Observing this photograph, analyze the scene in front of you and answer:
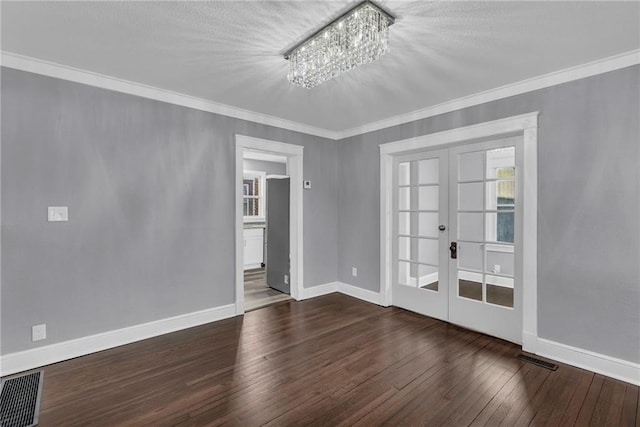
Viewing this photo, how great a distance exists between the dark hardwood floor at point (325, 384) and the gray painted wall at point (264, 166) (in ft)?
14.2

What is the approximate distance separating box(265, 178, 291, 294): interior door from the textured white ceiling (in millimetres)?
1961

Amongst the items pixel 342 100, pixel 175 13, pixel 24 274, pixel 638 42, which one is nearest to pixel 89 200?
pixel 24 274

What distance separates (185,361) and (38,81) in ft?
9.01

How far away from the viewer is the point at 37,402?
6.84 feet

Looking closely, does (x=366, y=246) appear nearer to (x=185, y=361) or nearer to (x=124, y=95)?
(x=185, y=361)

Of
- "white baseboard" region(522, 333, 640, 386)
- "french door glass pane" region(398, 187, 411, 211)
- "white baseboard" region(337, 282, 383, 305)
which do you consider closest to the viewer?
"white baseboard" region(522, 333, 640, 386)

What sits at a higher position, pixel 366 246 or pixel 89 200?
pixel 89 200

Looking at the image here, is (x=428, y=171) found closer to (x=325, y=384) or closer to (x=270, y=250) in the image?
(x=325, y=384)

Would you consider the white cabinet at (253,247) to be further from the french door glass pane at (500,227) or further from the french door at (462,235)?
the french door glass pane at (500,227)

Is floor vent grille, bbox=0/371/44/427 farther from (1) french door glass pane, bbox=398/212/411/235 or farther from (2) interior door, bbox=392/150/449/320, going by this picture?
(1) french door glass pane, bbox=398/212/411/235

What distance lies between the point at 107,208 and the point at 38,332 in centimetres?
117

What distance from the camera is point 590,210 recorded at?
2.54 m

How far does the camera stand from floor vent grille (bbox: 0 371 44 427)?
1.90 m

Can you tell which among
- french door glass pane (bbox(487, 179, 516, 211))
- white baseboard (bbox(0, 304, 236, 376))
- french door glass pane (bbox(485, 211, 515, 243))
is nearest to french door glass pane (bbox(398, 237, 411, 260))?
french door glass pane (bbox(485, 211, 515, 243))
